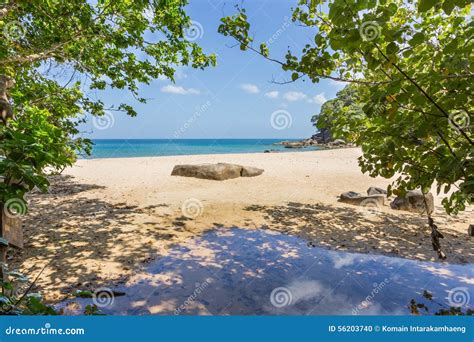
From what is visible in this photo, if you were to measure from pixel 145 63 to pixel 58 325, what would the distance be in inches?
329

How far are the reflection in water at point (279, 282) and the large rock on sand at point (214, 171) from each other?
9409 mm

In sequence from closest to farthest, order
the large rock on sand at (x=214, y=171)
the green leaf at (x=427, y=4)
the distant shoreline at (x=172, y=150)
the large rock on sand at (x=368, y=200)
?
the green leaf at (x=427, y=4) < the large rock on sand at (x=368, y=200) < the large rock on sand at (x=214, y=171) < the distant shoreline at (x=172, y=150)

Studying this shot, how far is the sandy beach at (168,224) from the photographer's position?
17.4 feet

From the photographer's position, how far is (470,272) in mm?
5215

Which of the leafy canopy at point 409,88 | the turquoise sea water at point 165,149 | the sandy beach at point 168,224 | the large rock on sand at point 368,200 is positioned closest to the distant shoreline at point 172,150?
the turquoise sea water at point 165,149

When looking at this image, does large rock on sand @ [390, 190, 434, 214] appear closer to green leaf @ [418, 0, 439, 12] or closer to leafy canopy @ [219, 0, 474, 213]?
leafy canopy @ [219, 0, 474, 213]

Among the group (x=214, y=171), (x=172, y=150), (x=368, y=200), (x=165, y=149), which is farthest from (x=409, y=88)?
(x=165, y=149)

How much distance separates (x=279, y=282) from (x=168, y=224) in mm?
4079

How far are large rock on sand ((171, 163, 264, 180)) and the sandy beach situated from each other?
1941 millimetres

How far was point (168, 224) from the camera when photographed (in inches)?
304

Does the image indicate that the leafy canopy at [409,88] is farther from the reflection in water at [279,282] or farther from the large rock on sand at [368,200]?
the large rock on sand at [368,200]

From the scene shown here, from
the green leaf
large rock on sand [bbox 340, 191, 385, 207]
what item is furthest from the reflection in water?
large rock on sand [bbox 340, 191, 385, 207]

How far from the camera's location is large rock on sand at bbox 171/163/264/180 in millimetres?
15609

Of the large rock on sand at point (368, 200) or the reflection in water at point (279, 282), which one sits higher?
the large rock on sand at point (368, 200)
